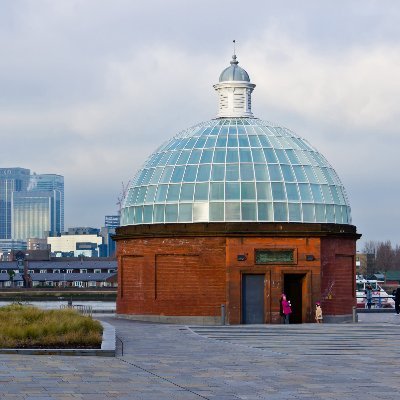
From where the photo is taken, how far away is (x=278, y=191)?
43625 mm

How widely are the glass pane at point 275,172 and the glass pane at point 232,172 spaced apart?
142cm

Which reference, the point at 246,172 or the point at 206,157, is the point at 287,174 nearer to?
the point at 246,172

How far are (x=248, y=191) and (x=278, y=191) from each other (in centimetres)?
129

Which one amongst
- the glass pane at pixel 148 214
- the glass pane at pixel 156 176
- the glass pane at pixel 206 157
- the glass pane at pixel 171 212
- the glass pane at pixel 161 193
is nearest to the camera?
the glass pane at pixel 171 212

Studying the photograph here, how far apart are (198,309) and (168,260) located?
8.00 ft

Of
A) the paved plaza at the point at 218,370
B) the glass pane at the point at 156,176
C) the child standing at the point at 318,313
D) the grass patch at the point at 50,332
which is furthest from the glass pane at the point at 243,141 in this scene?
the grass patch at the point at 50,332

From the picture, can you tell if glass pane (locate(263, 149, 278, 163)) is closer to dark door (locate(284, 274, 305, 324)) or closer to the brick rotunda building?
the brick rotunda building

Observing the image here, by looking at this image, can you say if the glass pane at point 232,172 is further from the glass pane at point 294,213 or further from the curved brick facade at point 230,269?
the glass pane at point 294,213

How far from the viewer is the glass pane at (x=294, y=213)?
4344 cm

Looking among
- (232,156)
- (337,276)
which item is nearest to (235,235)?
(232,156)

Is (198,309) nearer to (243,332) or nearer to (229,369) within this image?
(243,332)

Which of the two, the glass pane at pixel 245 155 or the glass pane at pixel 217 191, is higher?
the glass pane at pixel 245 155

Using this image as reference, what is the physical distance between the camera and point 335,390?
18.8 meters

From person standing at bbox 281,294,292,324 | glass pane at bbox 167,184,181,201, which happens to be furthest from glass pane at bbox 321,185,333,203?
glass pane at bbox 167,184,181,201
